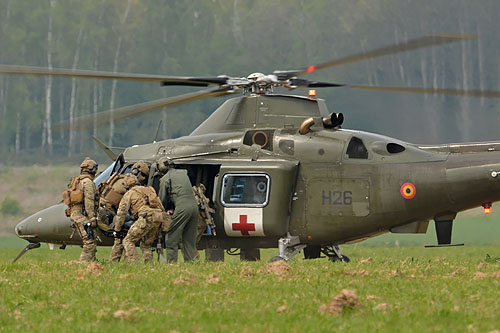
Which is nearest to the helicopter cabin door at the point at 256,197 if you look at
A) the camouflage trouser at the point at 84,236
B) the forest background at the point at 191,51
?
the camouflage trouser at the point at 84,236

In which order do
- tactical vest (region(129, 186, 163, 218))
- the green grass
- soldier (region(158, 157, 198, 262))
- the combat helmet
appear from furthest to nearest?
the combat helmet → soldier (region(158, 157, 198, 262)) → tactical vest (region(129, 186, 163, 218)) → the green grass

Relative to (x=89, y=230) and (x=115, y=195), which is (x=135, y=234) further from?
(x=115, y=195)

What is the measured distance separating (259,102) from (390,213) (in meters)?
3.28

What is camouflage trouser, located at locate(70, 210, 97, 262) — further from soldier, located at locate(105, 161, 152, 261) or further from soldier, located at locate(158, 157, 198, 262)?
soldier, located at locate(158, 157, 198, 262)

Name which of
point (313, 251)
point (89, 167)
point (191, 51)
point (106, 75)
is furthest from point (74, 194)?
point (191, 51)

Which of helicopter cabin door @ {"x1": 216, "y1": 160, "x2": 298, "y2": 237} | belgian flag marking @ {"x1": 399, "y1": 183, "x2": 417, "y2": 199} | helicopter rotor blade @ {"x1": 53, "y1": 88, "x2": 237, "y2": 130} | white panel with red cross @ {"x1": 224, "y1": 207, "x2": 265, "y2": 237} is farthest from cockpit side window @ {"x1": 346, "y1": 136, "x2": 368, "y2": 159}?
helicopter rotor blade @ {"x1": 53, "y1": 88, "x2": 237, "y2": 130}

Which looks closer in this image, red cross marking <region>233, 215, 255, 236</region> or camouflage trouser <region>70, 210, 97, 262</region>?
camouflage trouser <region>70, 210, 97, 262</region>

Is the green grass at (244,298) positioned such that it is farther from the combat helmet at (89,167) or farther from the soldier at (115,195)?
the combat helmet at (89,167)

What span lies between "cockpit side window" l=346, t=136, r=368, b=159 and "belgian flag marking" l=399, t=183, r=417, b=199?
876mm

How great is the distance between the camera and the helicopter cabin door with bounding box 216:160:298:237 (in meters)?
15.5

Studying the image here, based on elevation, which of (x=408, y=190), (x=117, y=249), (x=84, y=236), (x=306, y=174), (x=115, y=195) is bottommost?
(x=117, y=249)

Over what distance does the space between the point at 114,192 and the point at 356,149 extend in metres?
4.35

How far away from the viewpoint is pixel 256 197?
15719 mm

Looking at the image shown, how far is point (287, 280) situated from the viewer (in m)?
11.2
